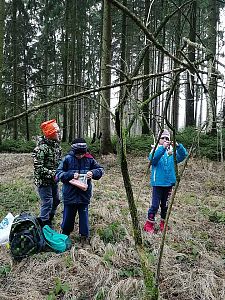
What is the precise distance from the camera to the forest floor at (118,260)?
3.75m

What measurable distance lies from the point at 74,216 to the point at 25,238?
0.80 meters

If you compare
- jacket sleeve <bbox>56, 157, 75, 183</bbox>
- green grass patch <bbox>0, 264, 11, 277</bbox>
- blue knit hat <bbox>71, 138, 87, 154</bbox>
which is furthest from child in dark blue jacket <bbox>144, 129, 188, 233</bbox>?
green grass patch <bbox>0, 264, 11, 277</bbox>

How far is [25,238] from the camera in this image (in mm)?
4473

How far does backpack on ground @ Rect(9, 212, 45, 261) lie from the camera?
4.46 metres

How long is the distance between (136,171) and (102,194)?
3.04m

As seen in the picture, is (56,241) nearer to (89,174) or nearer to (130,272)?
(89,174)

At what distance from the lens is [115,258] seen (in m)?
4.41

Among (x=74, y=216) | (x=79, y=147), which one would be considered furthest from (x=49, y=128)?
(x=74, y=216)

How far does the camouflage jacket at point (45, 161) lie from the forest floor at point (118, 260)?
946 millimetres

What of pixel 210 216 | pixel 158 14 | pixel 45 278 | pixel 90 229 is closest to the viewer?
pixel 45 278

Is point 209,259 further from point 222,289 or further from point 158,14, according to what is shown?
point 158,14

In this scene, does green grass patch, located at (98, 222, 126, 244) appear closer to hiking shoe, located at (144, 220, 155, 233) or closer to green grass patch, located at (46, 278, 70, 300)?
hiking shoe, located at (144, 220, 155, 233)

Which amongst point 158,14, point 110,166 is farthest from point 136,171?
point 158,14

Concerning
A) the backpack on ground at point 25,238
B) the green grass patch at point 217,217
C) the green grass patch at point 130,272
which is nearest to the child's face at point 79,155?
the backpack on ground at point 25,238
